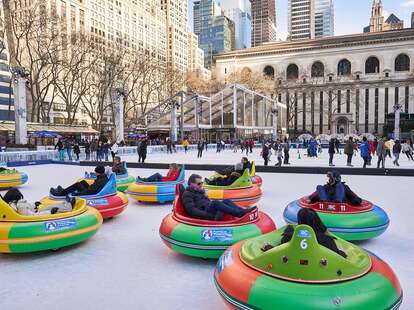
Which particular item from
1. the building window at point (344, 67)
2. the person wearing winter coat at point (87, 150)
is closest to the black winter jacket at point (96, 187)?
the person wearing winter coat at point (87, 150)

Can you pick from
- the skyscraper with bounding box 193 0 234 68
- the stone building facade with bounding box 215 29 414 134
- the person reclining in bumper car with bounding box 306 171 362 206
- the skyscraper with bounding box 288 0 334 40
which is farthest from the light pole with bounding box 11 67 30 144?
the skyscraper with bounding box 288 0 334 40

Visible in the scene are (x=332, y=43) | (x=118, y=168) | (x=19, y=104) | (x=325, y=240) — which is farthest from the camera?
(x=332, y=43)

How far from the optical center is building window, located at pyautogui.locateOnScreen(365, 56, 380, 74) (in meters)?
81.7

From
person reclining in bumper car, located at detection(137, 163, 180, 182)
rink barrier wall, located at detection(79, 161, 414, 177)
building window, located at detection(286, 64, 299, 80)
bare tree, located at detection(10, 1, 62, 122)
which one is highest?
building window, located at detection(286, 64, 299, 80)

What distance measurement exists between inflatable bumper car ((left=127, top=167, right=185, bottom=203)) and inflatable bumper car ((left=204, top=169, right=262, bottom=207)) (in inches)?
45.6

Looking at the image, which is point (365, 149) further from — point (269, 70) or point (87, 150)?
point (269, 70)

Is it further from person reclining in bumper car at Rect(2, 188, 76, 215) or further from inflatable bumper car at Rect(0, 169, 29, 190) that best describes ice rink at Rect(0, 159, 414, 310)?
inflatable bumper car at Rect(0, 169, 29, 190)

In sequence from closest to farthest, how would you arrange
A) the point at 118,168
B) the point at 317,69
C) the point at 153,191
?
1. the point at 153,191
2. the point at 118,168
3. the point at 317,69

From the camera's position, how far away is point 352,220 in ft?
19.7

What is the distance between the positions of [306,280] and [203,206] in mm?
2693

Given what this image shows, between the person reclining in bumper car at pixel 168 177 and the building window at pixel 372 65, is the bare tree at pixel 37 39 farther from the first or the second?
the building window at pixel 372 65

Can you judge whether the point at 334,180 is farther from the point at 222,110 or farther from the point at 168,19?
the point at 168,19

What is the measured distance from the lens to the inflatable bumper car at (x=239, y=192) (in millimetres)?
8578

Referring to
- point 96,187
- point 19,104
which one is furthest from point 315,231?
point 19,104
